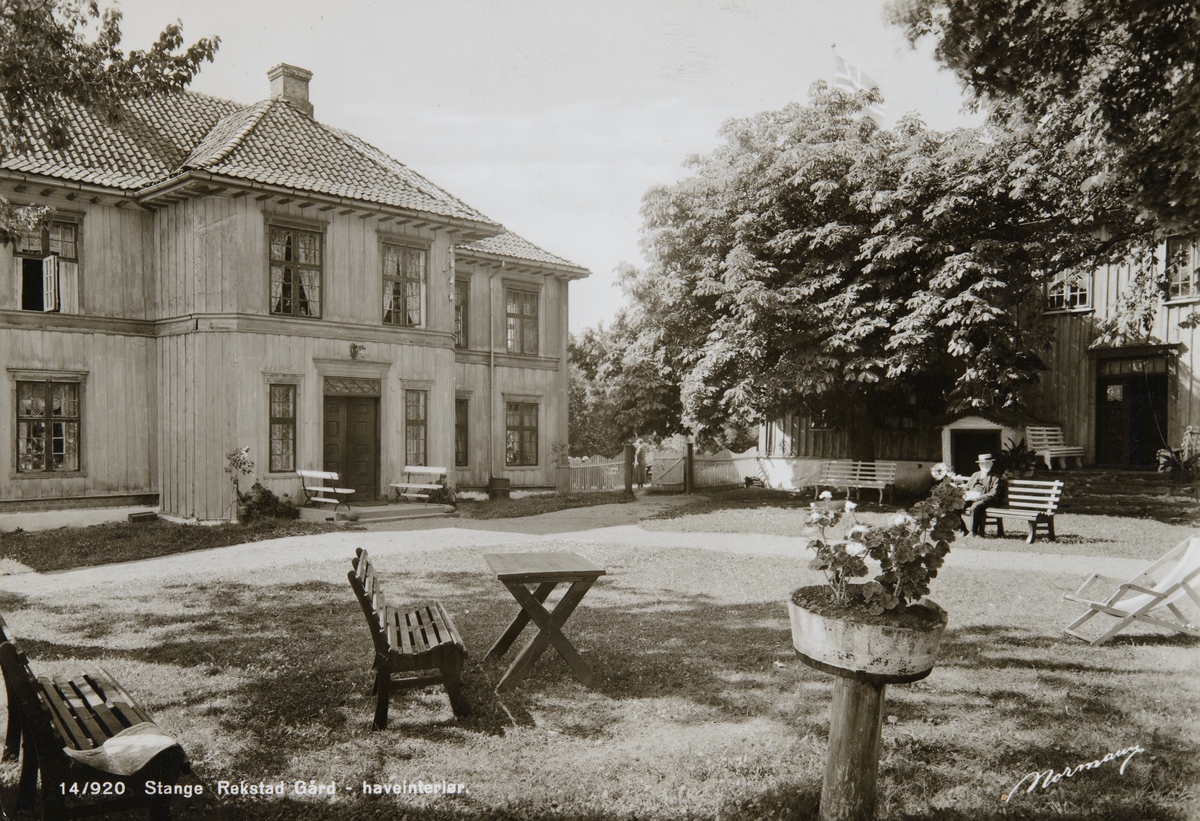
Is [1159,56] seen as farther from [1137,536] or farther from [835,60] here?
[1137,536]

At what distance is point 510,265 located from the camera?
Answer: 1797cm

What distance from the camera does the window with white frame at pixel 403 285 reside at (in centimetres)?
1438

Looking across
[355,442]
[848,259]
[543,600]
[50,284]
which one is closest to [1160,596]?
[543,600]

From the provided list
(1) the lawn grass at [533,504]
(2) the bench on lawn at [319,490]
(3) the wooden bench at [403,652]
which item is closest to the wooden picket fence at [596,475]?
(1) the lawn grass at [533,504]

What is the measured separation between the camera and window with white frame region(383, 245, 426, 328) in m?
14.4

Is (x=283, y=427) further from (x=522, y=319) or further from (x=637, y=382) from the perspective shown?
(x=637, y=382)

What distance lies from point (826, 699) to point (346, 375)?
36.9 ft

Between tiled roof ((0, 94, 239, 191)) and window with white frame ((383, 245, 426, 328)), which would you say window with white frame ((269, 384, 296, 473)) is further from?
tiled roof ((0, 94, 239, 191))

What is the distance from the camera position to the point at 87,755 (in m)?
2.75

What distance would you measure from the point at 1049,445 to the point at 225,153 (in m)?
15.8

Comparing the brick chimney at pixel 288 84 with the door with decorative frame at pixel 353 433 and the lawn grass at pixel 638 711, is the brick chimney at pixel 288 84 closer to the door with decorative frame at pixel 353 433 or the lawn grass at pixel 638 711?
the lawn grass at pixel 638 711

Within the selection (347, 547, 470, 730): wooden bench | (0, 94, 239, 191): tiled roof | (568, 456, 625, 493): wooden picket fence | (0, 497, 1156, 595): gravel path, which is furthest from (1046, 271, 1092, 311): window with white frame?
(0, 94, 239, 191): tiled roof

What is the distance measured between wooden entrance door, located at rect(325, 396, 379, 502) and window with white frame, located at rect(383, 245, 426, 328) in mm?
1779
